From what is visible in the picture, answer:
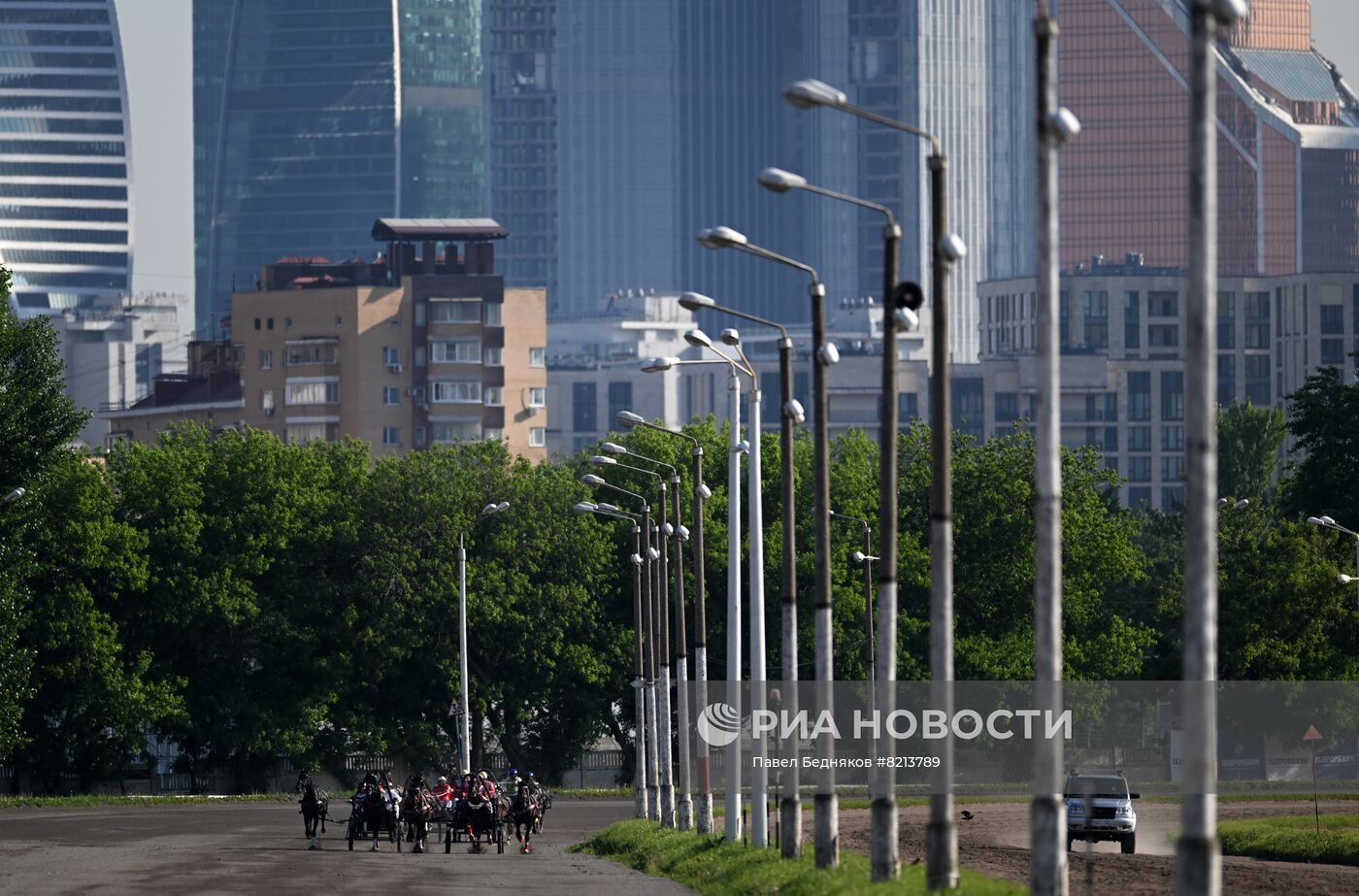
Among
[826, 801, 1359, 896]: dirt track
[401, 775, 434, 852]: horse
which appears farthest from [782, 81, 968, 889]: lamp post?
[401, 775, 434, 852]: horse

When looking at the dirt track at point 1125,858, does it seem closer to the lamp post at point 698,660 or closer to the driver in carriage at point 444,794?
the lamp post at point 698,660

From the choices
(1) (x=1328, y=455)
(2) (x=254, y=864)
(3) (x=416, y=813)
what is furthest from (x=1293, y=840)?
(1) (x=1328, y=455)

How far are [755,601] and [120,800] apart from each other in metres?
49.7

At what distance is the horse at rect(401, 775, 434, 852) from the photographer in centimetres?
5891

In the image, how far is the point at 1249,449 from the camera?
15962cm

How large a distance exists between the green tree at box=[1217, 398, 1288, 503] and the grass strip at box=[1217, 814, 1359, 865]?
3705 inches

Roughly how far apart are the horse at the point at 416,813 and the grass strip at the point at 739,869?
3391 mm

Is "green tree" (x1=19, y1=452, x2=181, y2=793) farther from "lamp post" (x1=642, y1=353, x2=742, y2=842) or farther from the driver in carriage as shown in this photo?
"lamp post" (x1=642, y1=353, x2=742, y2=842)

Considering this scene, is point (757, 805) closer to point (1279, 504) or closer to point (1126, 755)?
point (1126, 755)

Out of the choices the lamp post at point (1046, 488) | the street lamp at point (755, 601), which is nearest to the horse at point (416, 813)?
the street lamp at point (755, 601)

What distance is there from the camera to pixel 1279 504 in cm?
11606

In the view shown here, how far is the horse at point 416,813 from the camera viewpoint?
58.9 m

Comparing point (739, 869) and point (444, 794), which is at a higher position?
point (739, 869)

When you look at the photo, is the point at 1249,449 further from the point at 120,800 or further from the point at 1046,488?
the point at 1046,488
